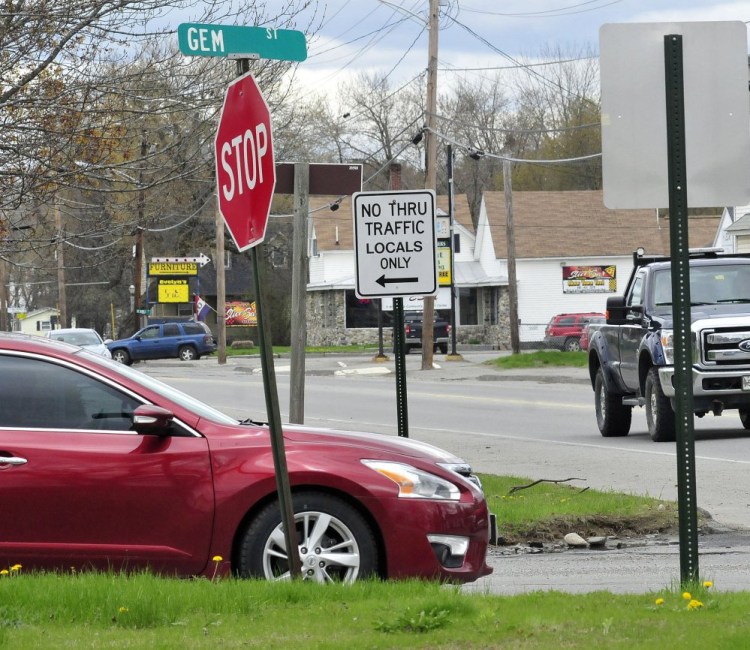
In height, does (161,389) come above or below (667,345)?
above

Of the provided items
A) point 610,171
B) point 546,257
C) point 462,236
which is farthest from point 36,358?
point 462,236

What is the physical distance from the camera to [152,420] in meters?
6.96

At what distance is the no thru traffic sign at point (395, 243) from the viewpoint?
33.7 feet

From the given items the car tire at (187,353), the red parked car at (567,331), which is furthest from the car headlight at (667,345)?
the car tire at (187,353)

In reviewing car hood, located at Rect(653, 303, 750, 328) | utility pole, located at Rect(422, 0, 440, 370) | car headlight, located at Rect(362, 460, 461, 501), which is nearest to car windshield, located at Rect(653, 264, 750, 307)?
car hood, located at Rect(653, 303, 750, 328)

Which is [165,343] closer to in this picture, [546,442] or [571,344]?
[571,344]

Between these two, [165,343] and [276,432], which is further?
[165,343]

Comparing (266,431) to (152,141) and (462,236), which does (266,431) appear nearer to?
(152,141)

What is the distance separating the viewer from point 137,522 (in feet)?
22.8

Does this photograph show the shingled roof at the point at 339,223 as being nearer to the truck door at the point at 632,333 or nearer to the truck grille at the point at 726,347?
the truck door at the point at 632,333

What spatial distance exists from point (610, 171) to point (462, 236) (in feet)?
198

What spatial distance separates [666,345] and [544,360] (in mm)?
20494

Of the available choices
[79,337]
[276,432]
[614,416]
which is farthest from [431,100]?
[276,432]

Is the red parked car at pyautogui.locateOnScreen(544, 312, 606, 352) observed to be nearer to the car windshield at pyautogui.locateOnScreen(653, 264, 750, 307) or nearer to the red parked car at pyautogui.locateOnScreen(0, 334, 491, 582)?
the car windshield at pyautogui.locateOnScreen(653, 264, 750, 307)
